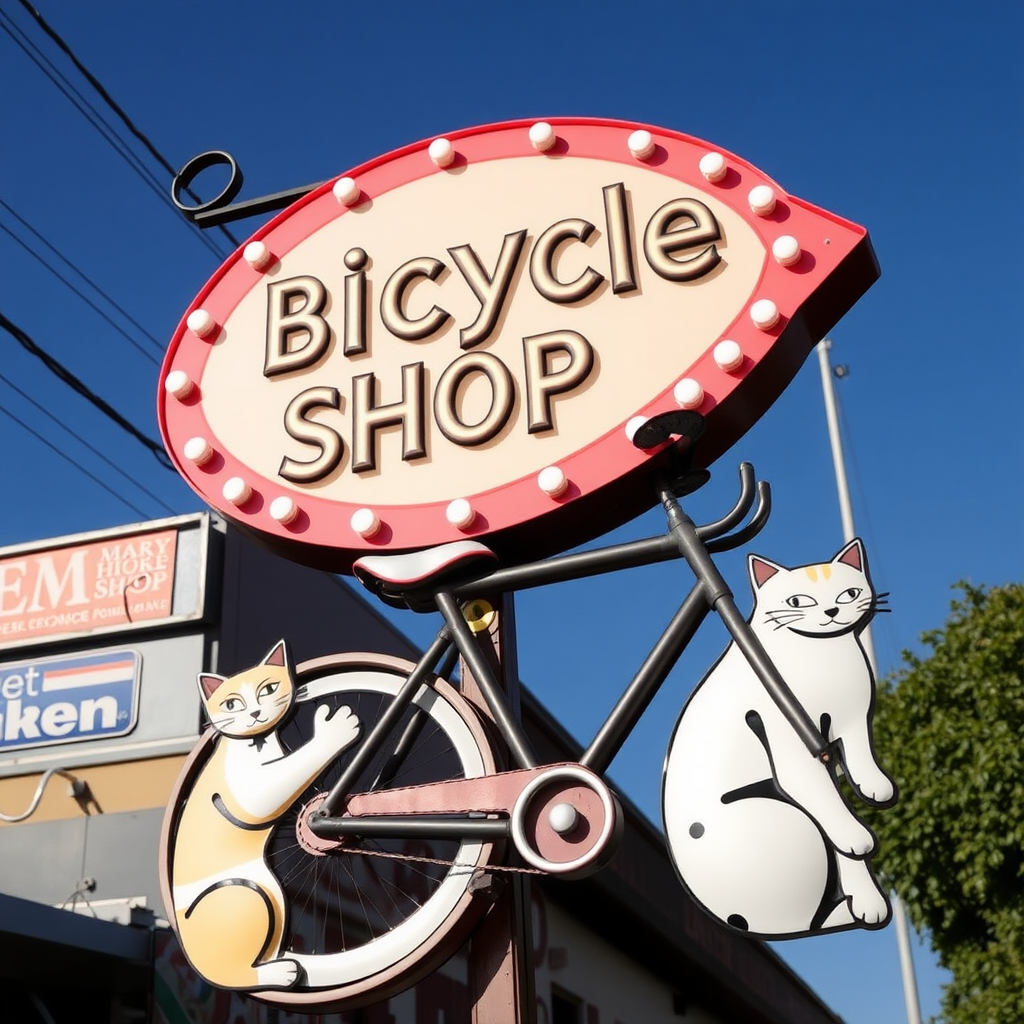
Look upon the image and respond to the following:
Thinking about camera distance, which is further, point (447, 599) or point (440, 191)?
point (440, 191)

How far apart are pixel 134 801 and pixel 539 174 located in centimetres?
486

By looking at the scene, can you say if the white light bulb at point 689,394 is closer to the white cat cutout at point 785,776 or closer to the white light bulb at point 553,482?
the white light bulb at point 553,482

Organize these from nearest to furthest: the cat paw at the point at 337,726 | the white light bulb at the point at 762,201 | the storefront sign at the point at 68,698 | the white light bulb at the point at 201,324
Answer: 1. the cat paw at the point at 337,726
2. the white light bulb at the point at 762,201
3. the white light bulb at the point at 201,324
4. the storefront sign at the point at 68,698

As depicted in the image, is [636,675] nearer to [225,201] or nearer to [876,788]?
[876,788]

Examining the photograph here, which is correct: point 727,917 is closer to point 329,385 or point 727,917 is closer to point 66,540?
point 329,385

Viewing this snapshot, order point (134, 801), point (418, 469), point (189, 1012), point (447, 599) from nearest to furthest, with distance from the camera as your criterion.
Result: 1. point (447, 599)
2. point (418, 469)
3. point (189, 1012)
4. point (134, 801)

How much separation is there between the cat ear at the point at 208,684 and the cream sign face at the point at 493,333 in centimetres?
60

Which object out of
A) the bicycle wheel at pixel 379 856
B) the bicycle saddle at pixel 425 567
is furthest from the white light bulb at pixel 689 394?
the bicycle wheel at pixel 379 856

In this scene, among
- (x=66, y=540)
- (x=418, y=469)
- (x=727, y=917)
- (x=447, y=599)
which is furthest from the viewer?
(x=66, y=540)

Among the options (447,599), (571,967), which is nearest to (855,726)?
(447,599)

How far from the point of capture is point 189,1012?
24.8 ft

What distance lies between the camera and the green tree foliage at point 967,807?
12.6m

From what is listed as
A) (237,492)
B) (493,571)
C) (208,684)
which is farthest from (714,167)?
(208,684)

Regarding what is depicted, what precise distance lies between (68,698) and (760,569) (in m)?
5.71
